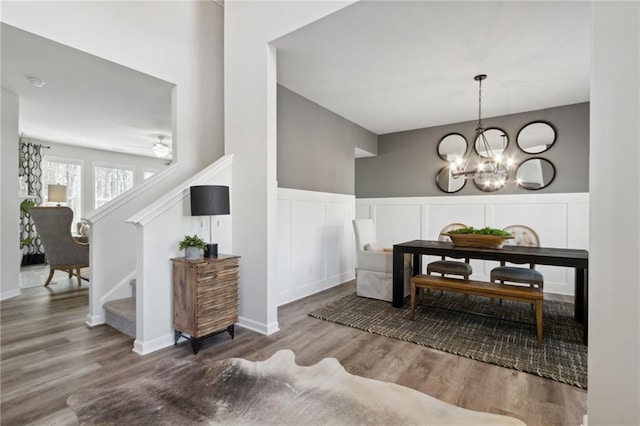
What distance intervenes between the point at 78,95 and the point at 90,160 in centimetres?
429

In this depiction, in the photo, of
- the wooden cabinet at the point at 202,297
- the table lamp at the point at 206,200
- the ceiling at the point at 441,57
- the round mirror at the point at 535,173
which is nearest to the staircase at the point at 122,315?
the wooden cabinet at the point at 202,297

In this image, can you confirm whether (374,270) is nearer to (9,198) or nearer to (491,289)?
(491,289)

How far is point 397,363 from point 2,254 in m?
4.81

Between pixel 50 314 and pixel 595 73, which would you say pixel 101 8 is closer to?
pixel 50 314

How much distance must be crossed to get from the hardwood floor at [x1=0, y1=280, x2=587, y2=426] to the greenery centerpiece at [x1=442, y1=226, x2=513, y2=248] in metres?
1.33

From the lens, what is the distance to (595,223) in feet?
4.27

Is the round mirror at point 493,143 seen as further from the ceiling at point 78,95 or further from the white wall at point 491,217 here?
the ceiling at point 78,95

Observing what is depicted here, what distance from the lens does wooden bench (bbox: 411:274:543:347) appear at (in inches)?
102

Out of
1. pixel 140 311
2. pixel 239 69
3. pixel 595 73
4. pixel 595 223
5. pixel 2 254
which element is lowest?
pixel 140 311

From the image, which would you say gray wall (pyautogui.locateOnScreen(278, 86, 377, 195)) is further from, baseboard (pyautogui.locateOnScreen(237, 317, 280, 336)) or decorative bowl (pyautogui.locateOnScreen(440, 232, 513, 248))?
decorative bowl (pyautogui.locateOnScreen(440, 232, 513, 248))

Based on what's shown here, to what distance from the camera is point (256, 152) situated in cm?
293

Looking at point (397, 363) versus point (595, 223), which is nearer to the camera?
point (595, 223)

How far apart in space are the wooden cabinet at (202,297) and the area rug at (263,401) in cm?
34

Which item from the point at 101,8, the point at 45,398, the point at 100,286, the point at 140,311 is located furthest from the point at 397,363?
the point at 101,8
